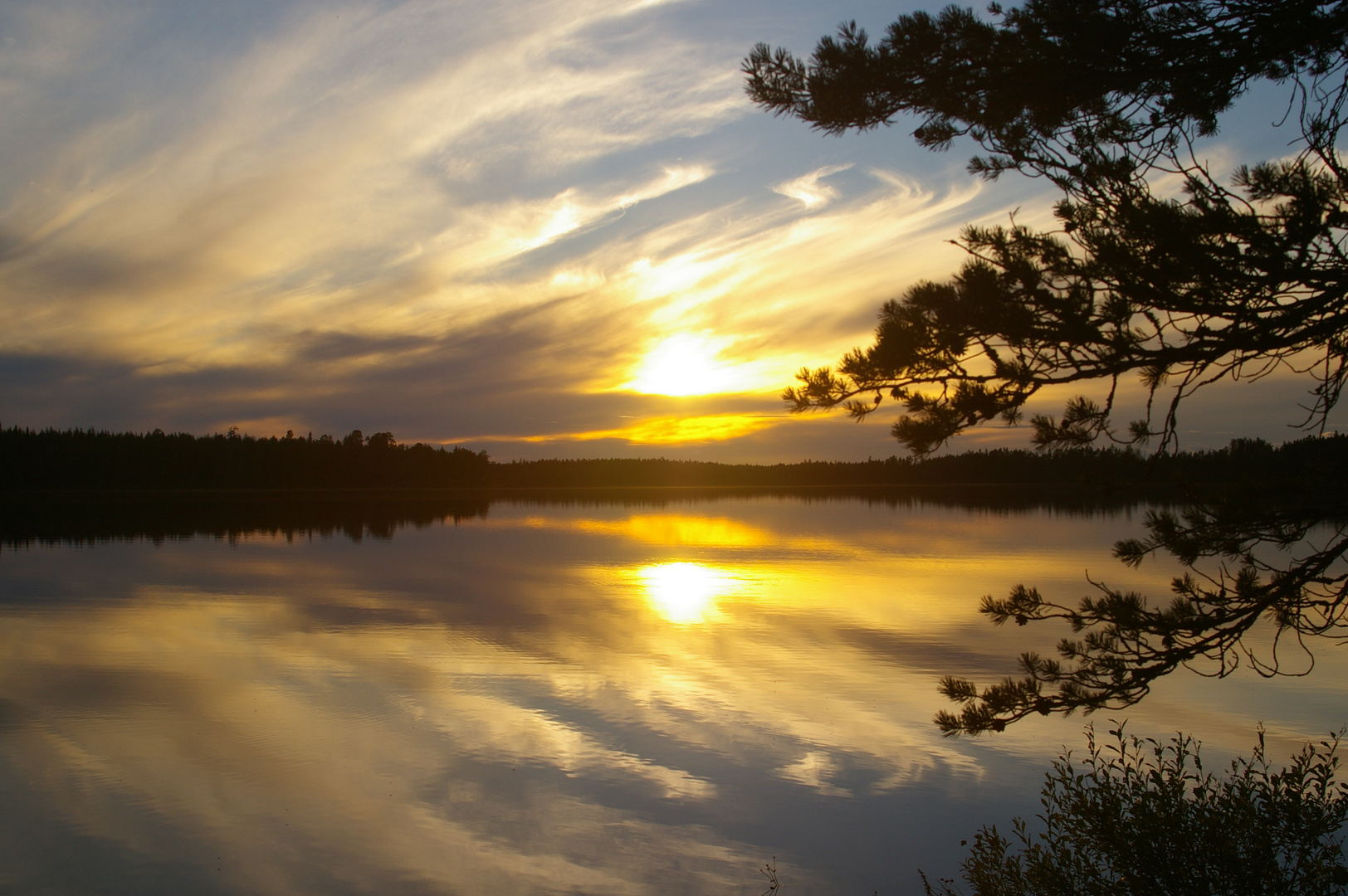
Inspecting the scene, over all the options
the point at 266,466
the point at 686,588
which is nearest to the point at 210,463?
the point at 266,466

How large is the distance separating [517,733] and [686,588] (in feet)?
32.0

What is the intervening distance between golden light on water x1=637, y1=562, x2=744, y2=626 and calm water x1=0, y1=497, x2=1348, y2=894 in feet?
0.49

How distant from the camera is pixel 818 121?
5.20 metres

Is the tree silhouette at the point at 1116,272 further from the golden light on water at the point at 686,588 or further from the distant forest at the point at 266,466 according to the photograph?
the distant forest at the point at 266,466

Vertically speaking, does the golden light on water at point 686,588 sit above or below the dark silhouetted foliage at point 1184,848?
below

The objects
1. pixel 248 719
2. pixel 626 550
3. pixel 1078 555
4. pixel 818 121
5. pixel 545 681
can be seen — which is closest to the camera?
pixel 818 121

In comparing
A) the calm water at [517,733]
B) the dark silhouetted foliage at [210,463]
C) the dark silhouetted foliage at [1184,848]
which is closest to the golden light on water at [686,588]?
the calm water at [517,733]

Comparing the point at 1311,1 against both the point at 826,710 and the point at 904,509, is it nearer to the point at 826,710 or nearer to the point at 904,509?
the point at 826,710

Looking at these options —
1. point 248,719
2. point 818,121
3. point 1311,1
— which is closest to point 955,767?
point 818,121

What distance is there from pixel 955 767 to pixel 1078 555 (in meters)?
18.0

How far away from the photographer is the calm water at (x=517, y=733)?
19.0 ft

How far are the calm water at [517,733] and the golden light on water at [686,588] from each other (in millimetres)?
149

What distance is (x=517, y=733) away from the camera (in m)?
8.08

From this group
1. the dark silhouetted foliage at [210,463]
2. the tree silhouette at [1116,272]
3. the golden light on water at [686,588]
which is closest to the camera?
the tree silhouette at [1116,272]
